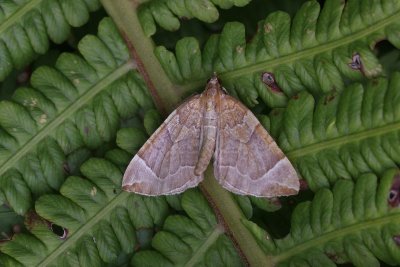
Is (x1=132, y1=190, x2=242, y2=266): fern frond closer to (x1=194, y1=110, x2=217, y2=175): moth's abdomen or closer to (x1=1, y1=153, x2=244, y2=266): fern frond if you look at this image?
(x1=1, y1=153, x2=244, y2=266): fern frond

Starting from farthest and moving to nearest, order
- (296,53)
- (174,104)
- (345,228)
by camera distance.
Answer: (174,104)
(296,53)
(345,228)

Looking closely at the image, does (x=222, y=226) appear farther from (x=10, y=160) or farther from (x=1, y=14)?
(x=1, y=14)

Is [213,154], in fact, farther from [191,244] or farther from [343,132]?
[343,132]

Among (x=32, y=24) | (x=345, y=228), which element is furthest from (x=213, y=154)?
(x=32, y=24)

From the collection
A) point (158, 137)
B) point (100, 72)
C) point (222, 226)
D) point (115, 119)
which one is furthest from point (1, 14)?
point (222, 226)

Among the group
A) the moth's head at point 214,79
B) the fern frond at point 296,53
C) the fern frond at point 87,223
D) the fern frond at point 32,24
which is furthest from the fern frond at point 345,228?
the fern frond at point 32,24

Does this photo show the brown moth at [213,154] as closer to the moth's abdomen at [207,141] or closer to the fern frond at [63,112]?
the moth's abdomen at [207,141]

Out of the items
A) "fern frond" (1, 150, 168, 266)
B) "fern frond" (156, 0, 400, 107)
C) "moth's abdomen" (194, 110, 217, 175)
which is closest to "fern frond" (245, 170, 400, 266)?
"moth's abdomen" (194, 110, 217, 175)
